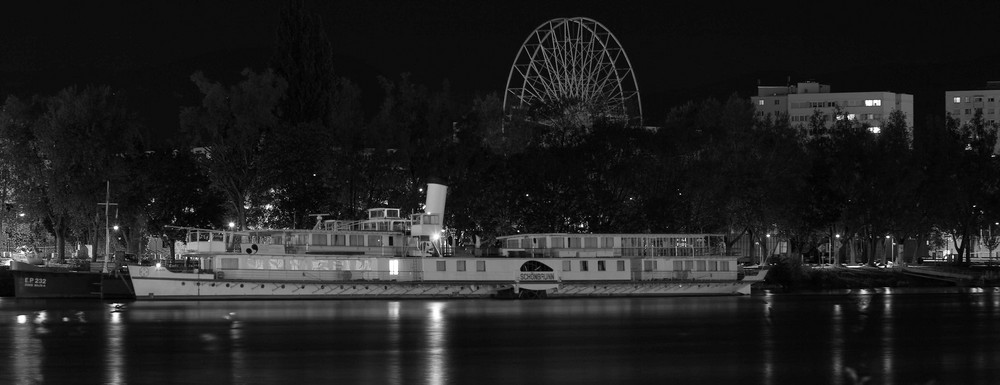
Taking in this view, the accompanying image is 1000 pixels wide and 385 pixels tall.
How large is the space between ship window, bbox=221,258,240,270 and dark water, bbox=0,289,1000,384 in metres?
3.29

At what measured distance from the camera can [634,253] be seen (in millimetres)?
70062

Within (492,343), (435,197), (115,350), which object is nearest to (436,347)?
(492,343)

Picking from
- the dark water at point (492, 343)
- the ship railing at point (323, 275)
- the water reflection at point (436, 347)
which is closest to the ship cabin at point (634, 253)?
the dark water at point (492, 343)

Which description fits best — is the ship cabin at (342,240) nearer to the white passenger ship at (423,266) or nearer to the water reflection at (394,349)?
the white passenger ship at (423,266)

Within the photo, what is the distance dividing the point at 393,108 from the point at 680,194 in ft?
62.0

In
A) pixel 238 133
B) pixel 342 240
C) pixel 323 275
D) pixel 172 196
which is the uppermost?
pixel 238 133

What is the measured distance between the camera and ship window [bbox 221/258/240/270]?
211ft

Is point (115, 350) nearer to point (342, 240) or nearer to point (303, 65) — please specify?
point (342, 240)

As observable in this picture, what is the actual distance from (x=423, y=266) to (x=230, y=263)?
9566 millimetres

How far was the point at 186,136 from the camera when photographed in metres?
80.4

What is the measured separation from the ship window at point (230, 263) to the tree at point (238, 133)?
47.5ft

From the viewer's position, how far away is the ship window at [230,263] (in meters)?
64.2

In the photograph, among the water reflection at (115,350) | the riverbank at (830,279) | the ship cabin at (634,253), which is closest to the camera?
the water reflection at (115,350)

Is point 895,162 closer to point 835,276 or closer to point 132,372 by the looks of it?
point 835,276
